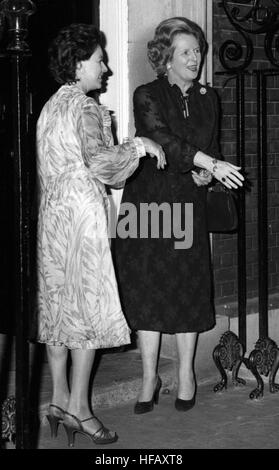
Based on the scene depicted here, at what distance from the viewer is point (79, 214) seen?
4.46 m

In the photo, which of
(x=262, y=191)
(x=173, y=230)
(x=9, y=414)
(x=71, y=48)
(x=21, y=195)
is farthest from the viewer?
(x=262, y=191)

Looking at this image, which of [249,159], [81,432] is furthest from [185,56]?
[81,432]

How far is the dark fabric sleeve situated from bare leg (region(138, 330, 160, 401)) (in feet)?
3.10

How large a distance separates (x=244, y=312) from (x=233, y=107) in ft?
4.53

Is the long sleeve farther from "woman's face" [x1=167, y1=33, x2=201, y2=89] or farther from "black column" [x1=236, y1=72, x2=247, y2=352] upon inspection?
"black column" [x1=236, y1=72, x2=247, y2=352]

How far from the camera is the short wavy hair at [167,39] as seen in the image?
510cm

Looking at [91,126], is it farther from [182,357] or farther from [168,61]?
[182,357]

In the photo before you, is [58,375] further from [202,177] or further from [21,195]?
[21,195]

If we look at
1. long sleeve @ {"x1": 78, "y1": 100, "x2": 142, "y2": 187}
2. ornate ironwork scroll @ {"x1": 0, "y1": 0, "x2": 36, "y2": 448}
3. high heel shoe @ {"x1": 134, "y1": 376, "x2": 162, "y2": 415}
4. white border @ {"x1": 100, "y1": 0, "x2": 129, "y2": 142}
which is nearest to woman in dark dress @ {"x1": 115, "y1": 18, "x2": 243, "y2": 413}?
high heel shoe @ {"x1": 134, "y1": 376, "x2": 162, "y2": 415}

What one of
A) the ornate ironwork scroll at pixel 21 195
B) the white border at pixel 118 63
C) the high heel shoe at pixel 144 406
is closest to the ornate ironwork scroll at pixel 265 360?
the high heel shoe at pixel 144 406

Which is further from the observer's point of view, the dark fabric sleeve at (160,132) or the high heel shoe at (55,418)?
the dark fabric sleeve at (160,132)

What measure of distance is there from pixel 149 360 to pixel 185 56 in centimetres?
168

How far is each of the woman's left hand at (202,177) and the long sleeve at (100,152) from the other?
0.69 metres

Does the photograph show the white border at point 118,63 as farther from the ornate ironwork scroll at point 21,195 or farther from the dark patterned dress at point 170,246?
the ornate ironwork scroll at point 21,195
